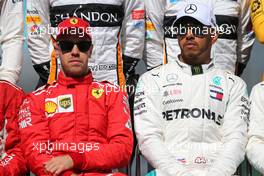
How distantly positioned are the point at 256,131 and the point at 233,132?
0.14 metres

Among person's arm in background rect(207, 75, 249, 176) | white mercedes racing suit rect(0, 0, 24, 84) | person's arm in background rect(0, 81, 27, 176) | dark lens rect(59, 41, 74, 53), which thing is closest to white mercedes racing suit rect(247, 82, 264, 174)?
person's arm in background rect(207, 75, 249, 176)

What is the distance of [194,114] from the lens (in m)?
4.11

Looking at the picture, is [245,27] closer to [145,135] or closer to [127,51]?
[127,51]

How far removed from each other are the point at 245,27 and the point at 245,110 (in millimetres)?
1072

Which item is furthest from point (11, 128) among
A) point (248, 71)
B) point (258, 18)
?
point (248, 71)

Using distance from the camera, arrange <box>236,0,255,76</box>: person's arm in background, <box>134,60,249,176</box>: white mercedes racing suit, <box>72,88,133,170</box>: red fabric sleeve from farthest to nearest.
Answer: <box>236,0,255,76</box>: person's arm in background
<box>134,60,249,176</box>: white mercedes racing suit
<box>72,88,133,170</box>: red fabric sleeve

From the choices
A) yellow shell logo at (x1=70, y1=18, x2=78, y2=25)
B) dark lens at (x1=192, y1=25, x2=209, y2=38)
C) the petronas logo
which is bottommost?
the petronas logo

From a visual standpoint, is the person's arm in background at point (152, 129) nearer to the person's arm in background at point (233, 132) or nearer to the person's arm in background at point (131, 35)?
the person's arm in background at point (233, 132)

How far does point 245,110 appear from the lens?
4.14 metres

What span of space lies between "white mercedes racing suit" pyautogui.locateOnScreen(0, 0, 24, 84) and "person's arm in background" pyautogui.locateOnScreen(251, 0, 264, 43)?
1.63 m

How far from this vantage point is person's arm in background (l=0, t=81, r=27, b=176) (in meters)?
4.10

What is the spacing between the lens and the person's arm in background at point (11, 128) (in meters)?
4.10

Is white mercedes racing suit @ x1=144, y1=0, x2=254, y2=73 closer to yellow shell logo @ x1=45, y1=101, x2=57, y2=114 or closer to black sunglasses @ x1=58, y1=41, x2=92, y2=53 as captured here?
black sunglasses @ x1=58, y1=41, x2=92, y2=53

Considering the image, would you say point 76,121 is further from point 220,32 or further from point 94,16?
point 220,32
